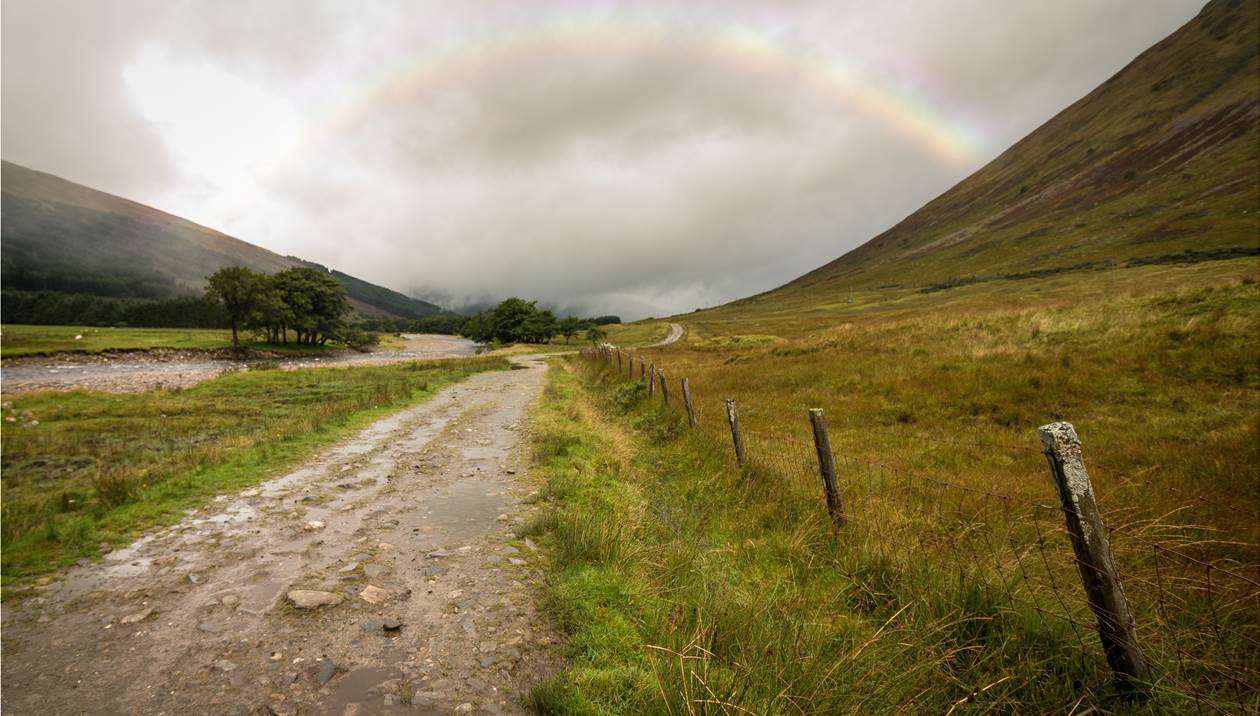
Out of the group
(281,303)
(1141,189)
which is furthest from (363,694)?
(1141,189)

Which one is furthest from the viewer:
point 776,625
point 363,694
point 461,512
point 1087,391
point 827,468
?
point 1087,391

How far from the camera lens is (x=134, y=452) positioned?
Result: 12.8 m

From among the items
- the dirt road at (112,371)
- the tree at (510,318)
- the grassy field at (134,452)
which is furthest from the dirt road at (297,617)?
the tree at (510,318)

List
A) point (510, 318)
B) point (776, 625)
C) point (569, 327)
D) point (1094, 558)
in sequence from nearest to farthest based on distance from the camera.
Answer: point (1094, 558) < point (776, 625) < point (510, 318) < point (569, 327)

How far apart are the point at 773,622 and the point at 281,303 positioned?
291 feet

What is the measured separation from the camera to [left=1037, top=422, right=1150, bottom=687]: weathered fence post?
333 centimetres

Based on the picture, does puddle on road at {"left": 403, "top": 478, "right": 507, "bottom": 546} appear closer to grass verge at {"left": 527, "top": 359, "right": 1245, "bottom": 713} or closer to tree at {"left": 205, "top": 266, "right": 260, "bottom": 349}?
grass verge at {"left": 527, "top": 359, "right": 1245, "bottom": 713}

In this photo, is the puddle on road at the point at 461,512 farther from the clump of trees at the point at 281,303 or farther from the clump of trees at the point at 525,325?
the clump of trees at the point at 525,325

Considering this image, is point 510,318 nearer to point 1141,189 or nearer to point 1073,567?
point 1073,567

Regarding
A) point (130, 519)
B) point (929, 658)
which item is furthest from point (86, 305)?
point (929, 658)

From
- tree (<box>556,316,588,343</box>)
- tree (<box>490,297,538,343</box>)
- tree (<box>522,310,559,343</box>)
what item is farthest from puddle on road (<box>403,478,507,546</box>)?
tree (<box>556,316,588,343</box>)

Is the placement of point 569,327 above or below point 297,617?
above

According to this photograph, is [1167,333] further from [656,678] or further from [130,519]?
[130,519]

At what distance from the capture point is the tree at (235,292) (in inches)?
2662
